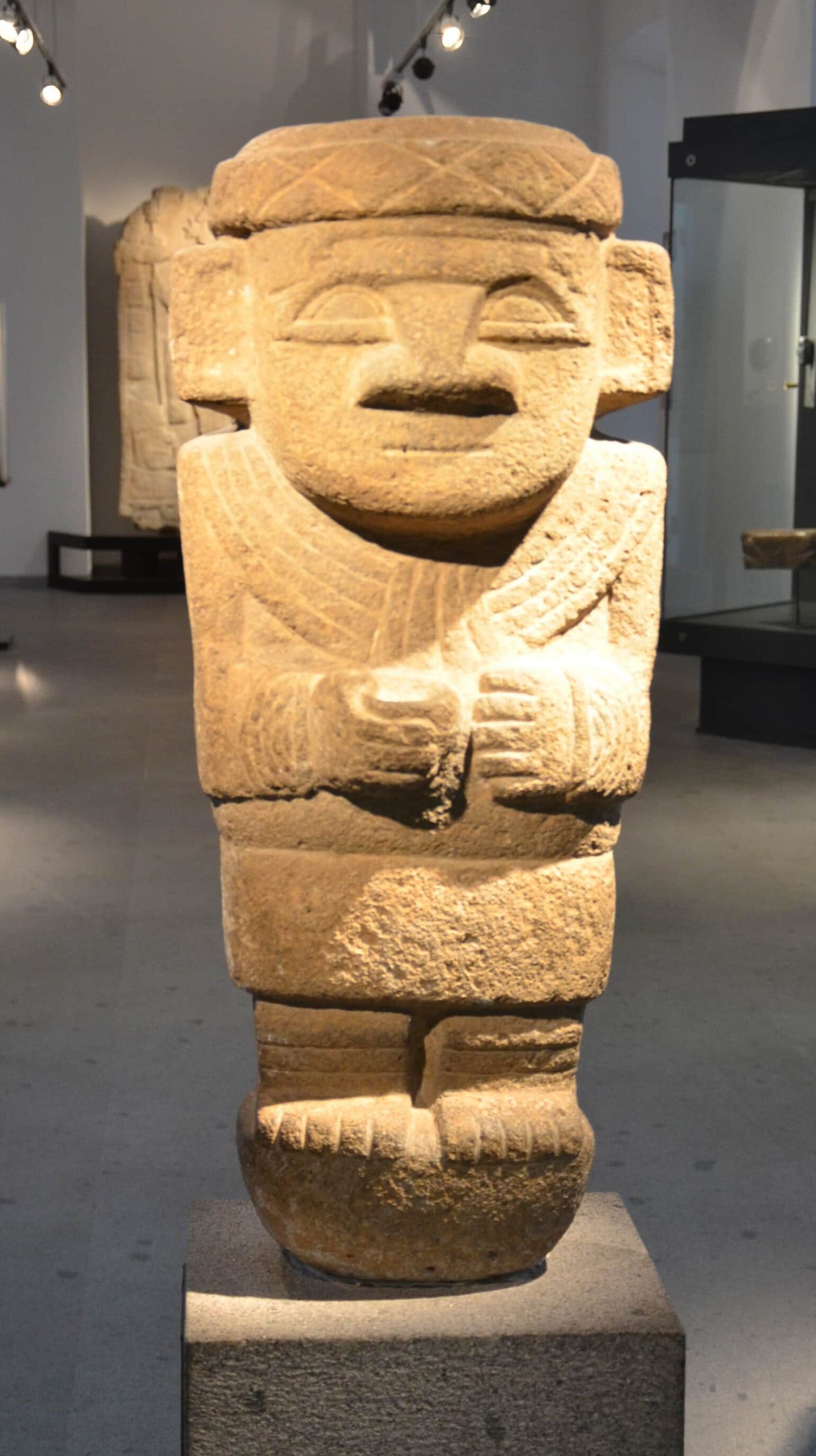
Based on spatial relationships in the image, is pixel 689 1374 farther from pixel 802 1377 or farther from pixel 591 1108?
pixel 591 1108

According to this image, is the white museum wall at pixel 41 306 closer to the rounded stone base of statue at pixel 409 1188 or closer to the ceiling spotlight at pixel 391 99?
the ceiling spotlight at pixel 391 99

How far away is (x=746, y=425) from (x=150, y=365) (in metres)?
5.31

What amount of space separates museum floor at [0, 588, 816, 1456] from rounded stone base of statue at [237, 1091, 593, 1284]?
1.55 ft

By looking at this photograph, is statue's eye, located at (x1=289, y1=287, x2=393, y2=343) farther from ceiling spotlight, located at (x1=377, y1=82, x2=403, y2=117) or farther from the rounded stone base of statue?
ceiling spotlight, located at (x1=377, y1=82, x2=403, y2=117)

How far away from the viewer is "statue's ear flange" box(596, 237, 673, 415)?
2.16 m

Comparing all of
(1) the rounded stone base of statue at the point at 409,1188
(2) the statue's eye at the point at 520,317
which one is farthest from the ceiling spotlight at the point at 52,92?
(1) the rounded stone base of statue at the point at 409,1188

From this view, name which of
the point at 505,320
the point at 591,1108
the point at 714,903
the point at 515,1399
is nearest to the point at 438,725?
the point at 505,320

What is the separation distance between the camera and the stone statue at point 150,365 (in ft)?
36.8

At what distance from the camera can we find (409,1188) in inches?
87.4

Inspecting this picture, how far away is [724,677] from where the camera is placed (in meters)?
7.21

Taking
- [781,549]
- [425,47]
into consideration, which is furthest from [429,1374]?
[425,47]

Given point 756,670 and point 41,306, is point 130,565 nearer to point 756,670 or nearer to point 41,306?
point 41,306

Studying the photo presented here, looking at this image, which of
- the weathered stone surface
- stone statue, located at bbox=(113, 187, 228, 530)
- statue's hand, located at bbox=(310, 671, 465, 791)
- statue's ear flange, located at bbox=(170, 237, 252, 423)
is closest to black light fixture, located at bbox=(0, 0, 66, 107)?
stone statue, located at bbox=(113, 187, 228, 530)

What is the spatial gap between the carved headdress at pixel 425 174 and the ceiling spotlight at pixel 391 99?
8374 millimetres
